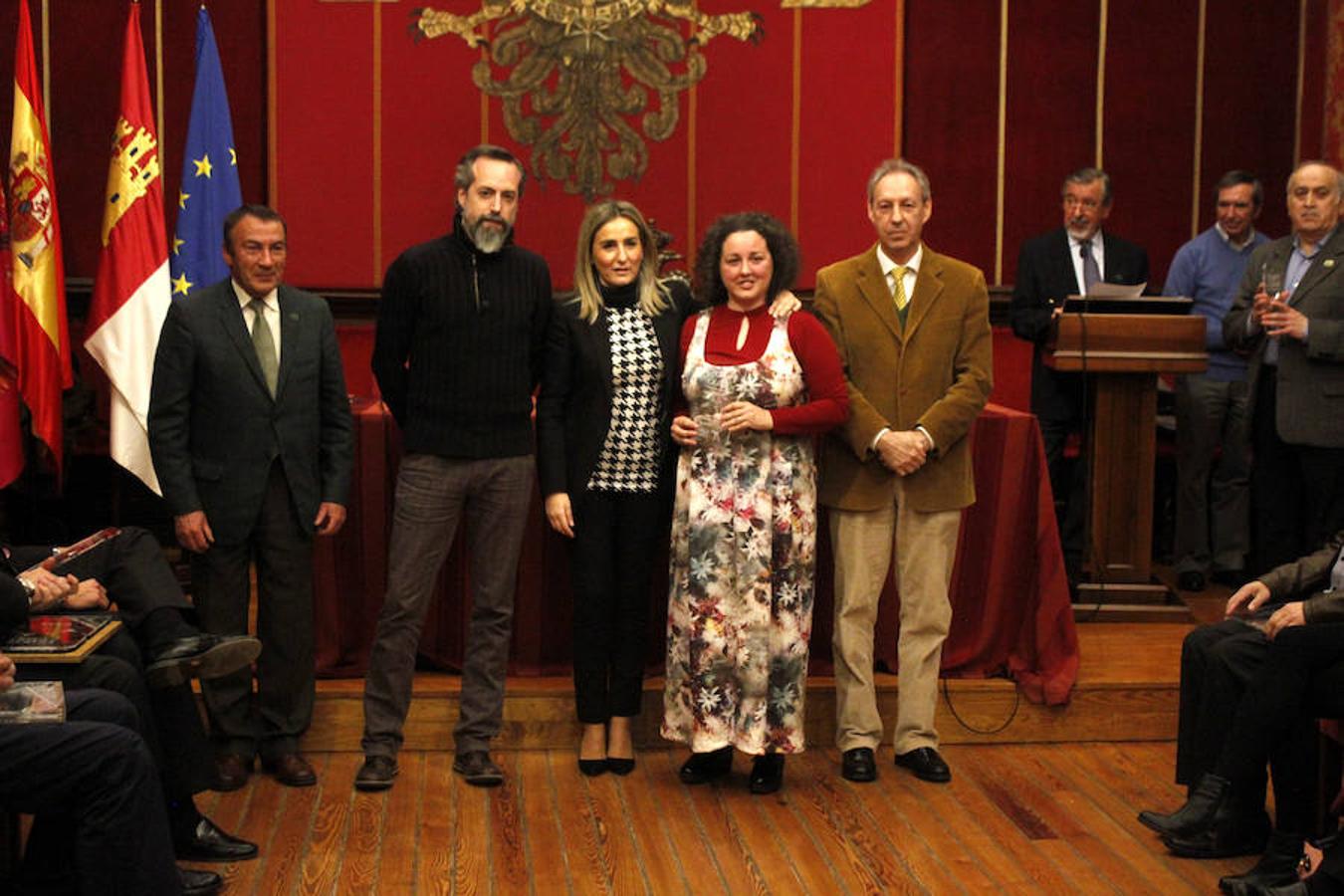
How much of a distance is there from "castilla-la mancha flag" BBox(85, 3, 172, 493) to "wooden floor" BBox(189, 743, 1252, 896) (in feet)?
4.79

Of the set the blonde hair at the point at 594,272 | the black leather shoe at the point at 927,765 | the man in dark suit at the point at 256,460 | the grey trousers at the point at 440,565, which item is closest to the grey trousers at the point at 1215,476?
the black leather shoe at the point at 927,765

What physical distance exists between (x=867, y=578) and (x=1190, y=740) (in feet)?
3.09

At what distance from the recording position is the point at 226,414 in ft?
15.0

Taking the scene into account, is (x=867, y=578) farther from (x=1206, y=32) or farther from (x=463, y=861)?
(x=1206, y=32)

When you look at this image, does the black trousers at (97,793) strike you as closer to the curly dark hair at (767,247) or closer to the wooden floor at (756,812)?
the wooden floor at (756,812)

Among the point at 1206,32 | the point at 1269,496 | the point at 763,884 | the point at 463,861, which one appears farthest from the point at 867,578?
the point at 1206,32

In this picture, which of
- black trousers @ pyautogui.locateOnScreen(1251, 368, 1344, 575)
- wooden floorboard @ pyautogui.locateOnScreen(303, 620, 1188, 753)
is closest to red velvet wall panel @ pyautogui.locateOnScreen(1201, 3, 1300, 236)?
black trousers @ pyautogui.locateOnScreen(1251, 368, 1344, 575)

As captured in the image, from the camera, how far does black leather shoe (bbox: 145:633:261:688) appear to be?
402 cm

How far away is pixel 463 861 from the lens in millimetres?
4164

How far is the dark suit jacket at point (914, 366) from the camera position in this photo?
4.73 m

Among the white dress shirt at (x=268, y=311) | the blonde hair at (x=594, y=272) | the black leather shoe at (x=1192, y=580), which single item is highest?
the blonde hair at (x=594, y=272)

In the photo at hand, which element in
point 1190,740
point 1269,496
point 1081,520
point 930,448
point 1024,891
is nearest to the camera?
point 1024,891

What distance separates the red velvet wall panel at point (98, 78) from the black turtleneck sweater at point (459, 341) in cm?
334

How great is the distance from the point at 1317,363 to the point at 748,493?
2.09 metres
